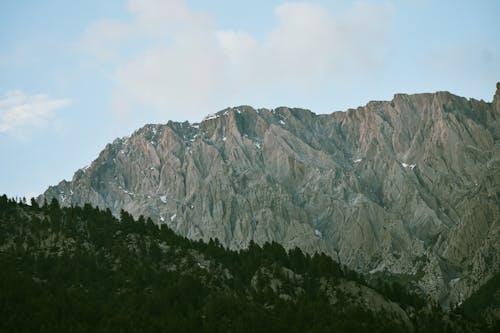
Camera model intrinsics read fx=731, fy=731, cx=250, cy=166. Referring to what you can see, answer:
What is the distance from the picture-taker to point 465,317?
6767 inches

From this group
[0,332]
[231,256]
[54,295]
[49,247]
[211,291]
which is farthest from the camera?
[231,256]

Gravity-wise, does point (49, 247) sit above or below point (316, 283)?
above

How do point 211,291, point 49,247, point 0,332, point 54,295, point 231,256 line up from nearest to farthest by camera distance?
point 0,332, point 54,295, point 211,291, point 49,247, point 231,256

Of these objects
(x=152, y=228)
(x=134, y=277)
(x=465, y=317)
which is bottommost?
(x=465, y=317)

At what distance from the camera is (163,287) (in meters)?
161

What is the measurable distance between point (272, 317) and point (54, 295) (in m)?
44.5

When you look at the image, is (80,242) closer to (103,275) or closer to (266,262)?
(103,275)

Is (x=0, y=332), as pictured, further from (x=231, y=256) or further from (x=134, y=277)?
(x=231, y=256)

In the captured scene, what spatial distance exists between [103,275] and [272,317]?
→ 4059 cm

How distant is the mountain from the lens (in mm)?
143125

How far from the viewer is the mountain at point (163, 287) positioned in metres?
143

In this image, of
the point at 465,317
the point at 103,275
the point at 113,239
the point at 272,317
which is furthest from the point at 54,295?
the point at 465,317

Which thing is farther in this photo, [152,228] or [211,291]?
Result: [152,228]

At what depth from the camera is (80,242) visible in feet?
572
